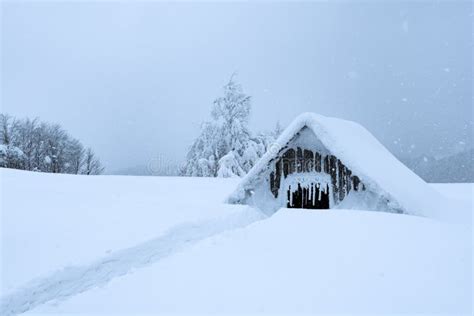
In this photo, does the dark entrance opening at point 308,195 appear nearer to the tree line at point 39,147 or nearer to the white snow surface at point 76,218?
the white snow surface at point 76,218

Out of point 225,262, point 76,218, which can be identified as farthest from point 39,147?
point 225,262

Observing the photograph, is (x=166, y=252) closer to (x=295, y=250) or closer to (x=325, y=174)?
(x=295, y=250)

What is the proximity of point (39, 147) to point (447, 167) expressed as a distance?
174 ft

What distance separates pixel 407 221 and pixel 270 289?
11.6 ft

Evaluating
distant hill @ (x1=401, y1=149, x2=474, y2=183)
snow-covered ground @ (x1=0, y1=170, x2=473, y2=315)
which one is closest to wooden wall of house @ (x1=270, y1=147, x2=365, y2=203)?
snow-covered ground @ (x1=0, y1=170, x2=473, y2=315)

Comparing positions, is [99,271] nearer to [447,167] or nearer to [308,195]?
[308,195]

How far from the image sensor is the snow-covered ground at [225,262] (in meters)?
2.85

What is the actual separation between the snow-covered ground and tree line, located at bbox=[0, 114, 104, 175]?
2843 cm

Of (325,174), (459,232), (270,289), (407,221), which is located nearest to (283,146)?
(325,174)

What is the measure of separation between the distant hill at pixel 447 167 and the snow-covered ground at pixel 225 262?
40.2 metres

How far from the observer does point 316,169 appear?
344 inches

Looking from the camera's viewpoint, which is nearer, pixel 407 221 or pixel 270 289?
pixel 270 289

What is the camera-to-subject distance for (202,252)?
4.24 m

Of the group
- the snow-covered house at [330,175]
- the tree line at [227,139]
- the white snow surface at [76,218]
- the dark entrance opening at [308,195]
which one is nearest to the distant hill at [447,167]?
the tree line at [227,139]
